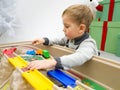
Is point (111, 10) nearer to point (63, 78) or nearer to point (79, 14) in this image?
point (79, 14)

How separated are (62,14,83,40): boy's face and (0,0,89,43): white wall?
53 centimetres

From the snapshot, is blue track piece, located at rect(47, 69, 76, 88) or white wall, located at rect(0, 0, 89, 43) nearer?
blue track piece, located at rect(47, 69, 76, 88)

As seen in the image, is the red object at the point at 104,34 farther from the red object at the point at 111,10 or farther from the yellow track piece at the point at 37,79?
the yellow track piece at the point at 37,79

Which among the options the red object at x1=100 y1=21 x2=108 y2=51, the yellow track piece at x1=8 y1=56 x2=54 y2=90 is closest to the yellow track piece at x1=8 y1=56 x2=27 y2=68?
the yellow track piece at x1=8 y1=56 x2=54 y2=90

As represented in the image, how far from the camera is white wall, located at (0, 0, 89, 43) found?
115 cm

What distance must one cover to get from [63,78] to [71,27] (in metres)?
0.23

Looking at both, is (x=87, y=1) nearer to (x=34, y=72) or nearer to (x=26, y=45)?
(x=26, y=45)

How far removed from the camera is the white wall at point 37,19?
115cm

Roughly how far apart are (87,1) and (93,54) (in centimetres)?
84

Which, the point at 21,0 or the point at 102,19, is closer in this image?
the point at 21,0

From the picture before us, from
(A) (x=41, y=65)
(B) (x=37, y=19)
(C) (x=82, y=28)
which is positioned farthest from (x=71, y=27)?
(B) (x=37, y=19)

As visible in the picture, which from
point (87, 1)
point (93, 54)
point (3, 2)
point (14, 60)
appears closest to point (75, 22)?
point (93, 54)

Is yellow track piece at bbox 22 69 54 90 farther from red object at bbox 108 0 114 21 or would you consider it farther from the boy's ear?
red object at bbox 108 0 114 21

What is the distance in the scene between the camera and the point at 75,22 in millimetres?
675
